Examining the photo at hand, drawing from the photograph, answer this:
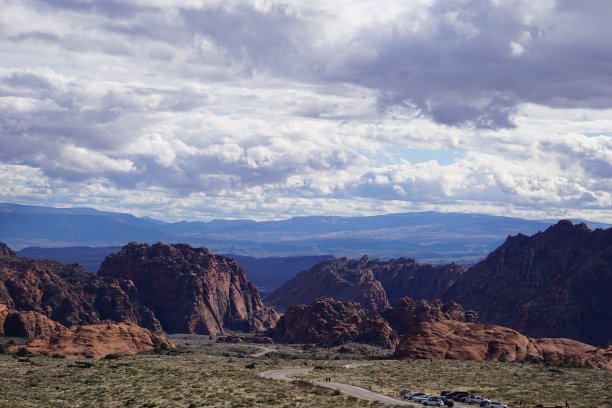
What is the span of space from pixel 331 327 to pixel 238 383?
107 metres

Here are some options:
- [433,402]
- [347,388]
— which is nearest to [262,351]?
[347,388]

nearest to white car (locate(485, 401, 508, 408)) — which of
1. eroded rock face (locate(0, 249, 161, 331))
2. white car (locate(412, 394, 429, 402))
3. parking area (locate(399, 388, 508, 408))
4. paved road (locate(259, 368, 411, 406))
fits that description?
parking area (locate(399, 388, 508, 408))

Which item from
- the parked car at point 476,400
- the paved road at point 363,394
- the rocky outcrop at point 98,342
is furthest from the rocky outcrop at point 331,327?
the parked car at point 476,400

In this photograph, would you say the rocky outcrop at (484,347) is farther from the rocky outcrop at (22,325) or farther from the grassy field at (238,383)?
the rocky outcrop at (22,325)

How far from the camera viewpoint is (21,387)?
242ft

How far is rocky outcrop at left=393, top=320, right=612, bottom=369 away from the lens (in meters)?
125

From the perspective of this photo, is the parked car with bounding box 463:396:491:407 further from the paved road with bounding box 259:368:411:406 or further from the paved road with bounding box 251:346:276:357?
the paved road with bounding box 251:346:276:357

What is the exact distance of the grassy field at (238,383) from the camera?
67.2 meters

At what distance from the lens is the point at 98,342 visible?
126 metres

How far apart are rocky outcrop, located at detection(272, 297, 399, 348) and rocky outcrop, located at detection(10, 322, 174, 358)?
45088mm

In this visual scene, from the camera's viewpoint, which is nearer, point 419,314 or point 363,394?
point 363,394

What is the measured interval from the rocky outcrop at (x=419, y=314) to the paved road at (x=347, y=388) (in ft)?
300

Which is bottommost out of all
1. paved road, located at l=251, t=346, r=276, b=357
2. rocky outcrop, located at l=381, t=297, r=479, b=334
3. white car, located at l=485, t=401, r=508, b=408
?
paved road, located at l=251, t=346, r=276, b=357

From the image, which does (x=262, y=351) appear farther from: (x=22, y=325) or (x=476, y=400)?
(x=476, y=400)
